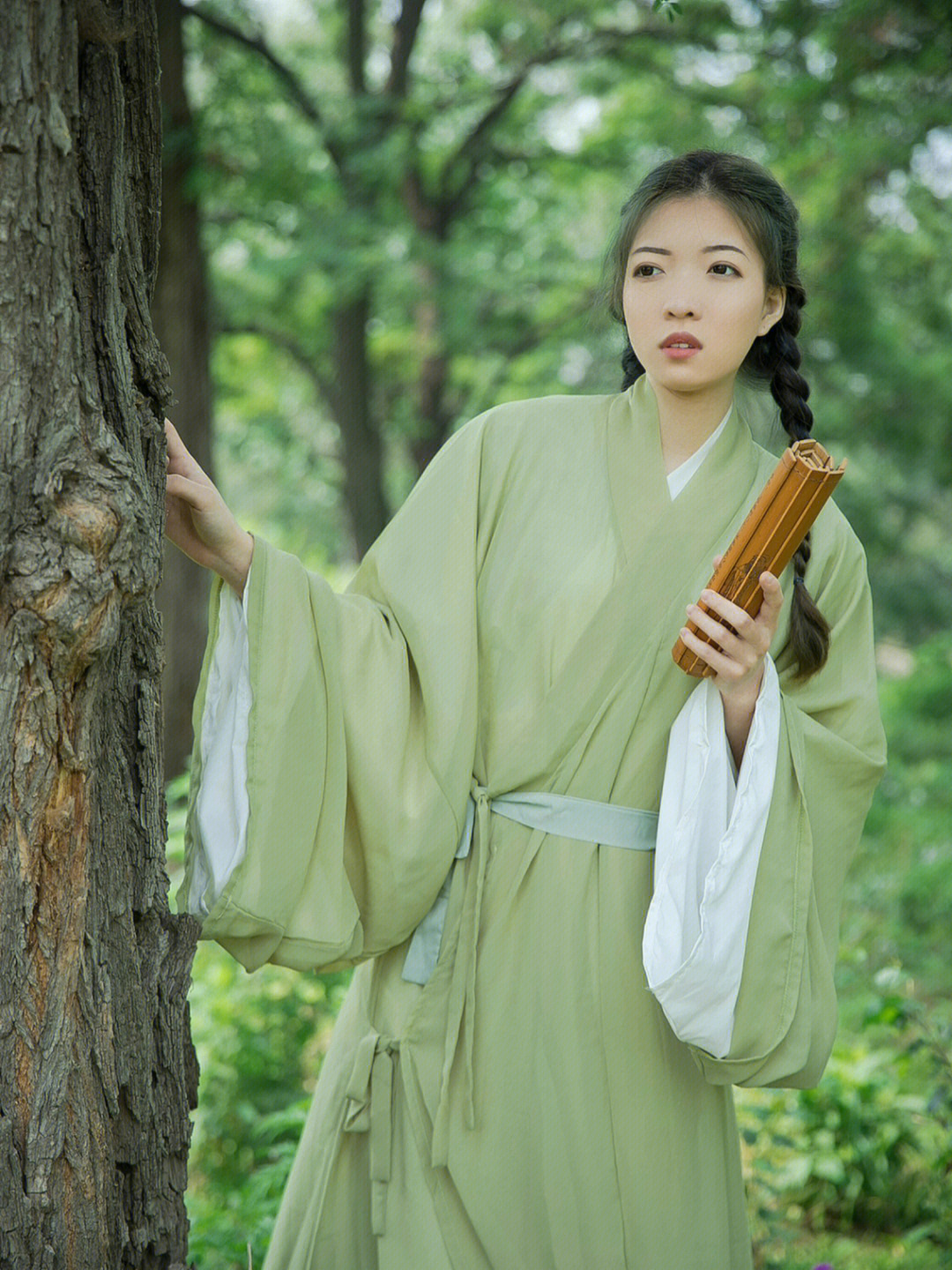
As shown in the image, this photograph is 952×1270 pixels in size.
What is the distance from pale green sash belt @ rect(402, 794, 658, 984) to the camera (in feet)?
5.82

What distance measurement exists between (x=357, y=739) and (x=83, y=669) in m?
0.47

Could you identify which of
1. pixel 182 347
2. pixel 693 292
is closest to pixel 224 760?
pixel 693 292

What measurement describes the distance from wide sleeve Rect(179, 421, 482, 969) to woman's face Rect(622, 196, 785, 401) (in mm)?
288

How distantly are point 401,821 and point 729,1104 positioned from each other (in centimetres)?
64

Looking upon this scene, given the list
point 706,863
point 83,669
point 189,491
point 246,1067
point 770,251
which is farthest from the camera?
point 246,1067

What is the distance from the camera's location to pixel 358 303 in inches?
338

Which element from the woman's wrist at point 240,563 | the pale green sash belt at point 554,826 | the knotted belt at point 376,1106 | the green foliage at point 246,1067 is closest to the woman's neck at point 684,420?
the pale green sash belt at point 554,826

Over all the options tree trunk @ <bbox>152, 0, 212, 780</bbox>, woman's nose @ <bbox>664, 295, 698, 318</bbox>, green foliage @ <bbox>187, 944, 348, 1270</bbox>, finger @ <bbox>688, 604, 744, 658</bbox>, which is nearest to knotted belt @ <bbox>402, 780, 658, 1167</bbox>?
finger @ <bbox>688, 604, 744, 658</bbox>

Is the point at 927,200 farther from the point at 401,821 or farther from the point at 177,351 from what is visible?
the point at 401,821

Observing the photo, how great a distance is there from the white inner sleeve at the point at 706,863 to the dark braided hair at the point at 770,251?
0.13 meters

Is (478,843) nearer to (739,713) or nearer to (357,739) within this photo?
(357,739)

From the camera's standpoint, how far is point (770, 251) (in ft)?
5.98

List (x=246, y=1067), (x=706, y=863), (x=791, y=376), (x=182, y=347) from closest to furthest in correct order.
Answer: (x=706, y=863)
(x=791, y=376)
(x=246, y=1067)
(x=182, y=347)

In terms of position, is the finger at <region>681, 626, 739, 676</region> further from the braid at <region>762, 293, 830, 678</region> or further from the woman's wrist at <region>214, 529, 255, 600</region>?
the woman's wrist at <region>214, 529, 255, 600</region>
